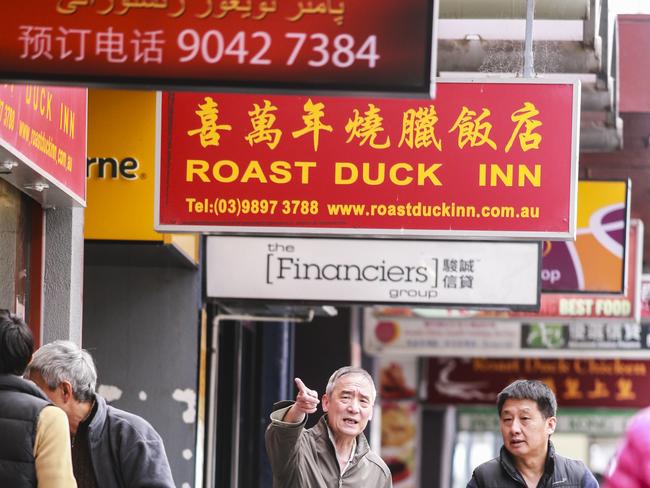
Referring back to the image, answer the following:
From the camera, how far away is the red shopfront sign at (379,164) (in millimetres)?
7453

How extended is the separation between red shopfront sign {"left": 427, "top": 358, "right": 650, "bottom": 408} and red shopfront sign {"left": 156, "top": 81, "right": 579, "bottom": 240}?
12.3 m

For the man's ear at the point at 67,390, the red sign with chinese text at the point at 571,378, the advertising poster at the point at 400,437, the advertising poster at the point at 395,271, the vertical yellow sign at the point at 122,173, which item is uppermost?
the vertical yellow sign at the point at 122,173

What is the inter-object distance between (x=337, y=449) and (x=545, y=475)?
2.57ft

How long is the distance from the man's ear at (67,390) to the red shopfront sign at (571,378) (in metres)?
14.6

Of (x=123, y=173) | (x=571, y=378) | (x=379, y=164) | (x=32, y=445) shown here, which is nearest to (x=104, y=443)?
(x=32, y=445)

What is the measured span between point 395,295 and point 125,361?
220cm

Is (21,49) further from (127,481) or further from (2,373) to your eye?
(127,481)

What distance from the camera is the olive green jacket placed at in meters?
5.69

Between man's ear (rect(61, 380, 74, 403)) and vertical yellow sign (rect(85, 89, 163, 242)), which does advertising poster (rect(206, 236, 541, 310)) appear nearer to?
vertical yellow sign (rect(85, 89, 163, 242))

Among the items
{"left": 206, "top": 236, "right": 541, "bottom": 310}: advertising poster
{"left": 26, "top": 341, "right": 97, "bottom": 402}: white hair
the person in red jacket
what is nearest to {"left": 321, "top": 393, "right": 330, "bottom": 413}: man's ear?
{"left": 26, "top": 341, "right": 97, "bottom": 402}: white hair

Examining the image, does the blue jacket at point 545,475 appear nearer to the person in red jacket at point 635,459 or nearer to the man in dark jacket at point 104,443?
the man in dark jacket at point 104,443

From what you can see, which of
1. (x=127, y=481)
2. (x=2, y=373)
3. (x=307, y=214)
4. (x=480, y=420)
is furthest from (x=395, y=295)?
(x=480, y=420)

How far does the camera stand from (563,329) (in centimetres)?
1734

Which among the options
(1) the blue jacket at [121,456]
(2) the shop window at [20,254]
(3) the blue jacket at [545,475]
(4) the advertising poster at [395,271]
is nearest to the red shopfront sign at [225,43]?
(1) the blue jacket at [121,456]
